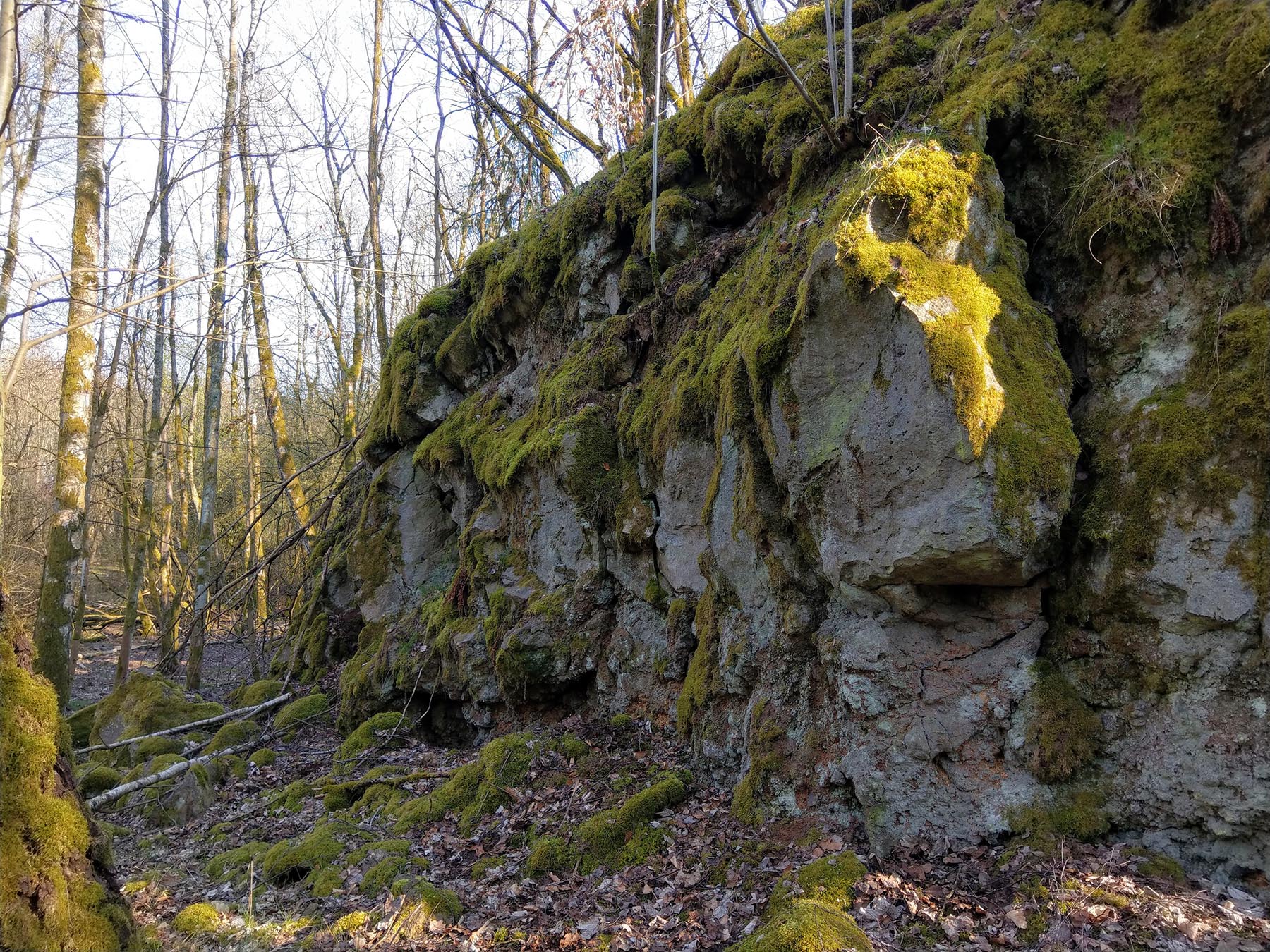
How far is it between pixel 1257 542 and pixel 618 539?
16.3 feet

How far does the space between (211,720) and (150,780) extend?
2.24 meters


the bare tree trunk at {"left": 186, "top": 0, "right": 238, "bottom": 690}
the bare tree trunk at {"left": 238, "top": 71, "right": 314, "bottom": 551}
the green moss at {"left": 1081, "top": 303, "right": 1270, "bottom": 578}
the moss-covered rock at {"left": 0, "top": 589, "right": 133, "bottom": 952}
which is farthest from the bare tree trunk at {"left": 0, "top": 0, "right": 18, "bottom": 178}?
the bare tree trunk at {"left": 238, "top": 71, "right": 314, "bottom": 551}

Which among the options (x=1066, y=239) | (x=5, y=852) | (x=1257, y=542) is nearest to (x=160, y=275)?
(x=5, y=852)

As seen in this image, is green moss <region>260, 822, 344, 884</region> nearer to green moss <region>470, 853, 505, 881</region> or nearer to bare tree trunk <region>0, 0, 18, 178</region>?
green moss <region>470, 853, 505, 881</region>

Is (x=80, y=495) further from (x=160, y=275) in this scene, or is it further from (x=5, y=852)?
(x=5, y=852)

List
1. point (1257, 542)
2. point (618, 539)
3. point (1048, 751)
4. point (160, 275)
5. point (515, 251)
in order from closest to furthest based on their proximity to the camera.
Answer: point (1257, 542)
point (1048, 751)
point (160, 275)
point (618, 539)
point (515, 251)

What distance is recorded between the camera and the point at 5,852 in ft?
10.1

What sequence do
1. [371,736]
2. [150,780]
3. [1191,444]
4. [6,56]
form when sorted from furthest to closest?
[371,736], [150,780], [1191,444], [6,56]

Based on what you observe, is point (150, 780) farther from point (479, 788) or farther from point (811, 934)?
point (811, 934)

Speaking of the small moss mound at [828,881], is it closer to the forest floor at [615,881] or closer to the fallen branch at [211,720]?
the forest floor at [615,881]

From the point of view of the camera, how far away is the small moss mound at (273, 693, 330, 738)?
32.0ft

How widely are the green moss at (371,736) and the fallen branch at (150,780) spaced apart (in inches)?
59.4

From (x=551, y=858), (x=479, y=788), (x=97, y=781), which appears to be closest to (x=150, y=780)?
(x=97, y=781)

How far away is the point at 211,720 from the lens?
10.2 m
